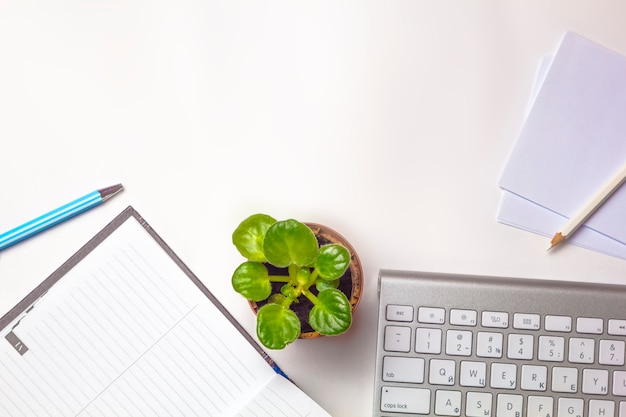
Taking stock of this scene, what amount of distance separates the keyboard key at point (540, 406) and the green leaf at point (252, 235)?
→ 0.89ft

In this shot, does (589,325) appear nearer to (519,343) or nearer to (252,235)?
(519,343)

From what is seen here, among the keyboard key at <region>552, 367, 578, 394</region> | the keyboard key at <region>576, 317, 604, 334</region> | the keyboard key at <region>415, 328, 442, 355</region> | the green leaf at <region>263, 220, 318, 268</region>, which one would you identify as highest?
the green leaf at <region>263, 220, 318, 268</region>

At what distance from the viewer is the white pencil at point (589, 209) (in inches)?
24.5

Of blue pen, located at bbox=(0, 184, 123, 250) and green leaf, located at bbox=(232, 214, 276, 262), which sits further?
blue pen, located at bbox=(0, 184, 123, 250)

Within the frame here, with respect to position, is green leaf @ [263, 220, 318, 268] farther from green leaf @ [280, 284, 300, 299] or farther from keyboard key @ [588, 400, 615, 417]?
keyboard key @ [588, 400, 615, 417]

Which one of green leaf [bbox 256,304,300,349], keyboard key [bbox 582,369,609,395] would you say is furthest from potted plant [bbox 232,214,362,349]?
keyboard key [bbox 582,369,609,395]

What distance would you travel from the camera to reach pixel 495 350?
59cm

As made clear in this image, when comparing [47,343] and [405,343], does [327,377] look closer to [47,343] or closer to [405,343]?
[405,343]

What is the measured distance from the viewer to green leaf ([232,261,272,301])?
1.78 feet

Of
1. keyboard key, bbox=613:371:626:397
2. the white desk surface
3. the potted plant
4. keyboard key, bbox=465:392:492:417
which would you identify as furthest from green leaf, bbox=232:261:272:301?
keyboard key, bbox=613:371:626:397

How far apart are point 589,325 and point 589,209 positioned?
111 millimetres

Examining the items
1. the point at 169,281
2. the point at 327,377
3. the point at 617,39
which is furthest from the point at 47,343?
the point at 617,39

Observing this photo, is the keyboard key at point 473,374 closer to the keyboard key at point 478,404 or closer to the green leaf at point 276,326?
the keyboard key at point 478,404

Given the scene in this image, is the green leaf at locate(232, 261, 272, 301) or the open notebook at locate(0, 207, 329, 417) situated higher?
the green leaf at locate(232, 261, 272, 301)
